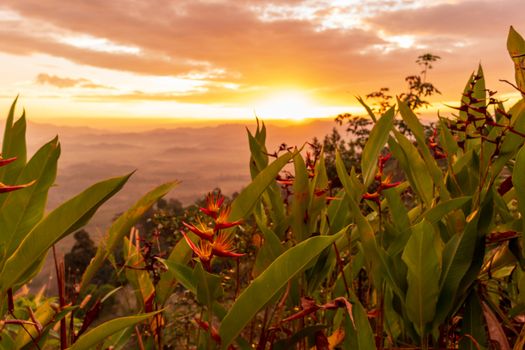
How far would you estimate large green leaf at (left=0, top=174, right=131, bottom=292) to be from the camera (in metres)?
1.03

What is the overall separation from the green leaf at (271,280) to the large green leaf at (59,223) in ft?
1.07

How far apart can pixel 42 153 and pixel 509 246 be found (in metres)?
1.10

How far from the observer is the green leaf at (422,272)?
3.42 ft

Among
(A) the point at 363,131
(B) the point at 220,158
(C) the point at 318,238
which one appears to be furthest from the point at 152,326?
(B) the point at 220,158

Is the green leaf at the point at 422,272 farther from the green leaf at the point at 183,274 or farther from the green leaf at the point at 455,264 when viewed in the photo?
the green leaf at the point at 183,274

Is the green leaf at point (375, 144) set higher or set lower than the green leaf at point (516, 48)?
lower

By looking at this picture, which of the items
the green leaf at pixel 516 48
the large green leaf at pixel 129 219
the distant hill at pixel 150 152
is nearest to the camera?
the large green leaf at pixel 129 219

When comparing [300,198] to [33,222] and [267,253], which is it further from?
[33,222]

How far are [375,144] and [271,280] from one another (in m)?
0.48

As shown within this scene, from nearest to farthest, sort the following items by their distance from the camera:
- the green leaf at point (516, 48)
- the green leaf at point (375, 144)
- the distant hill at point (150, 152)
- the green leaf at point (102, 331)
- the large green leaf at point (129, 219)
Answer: the green leaf at point (102, 331)
the large green leaf at point (129, 219)
the green leaf at point (375, 144)
the green leaf at point (516, 48)
the distant hill at point (150, 152)

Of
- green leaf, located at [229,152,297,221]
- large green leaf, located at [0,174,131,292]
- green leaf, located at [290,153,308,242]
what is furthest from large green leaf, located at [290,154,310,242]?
large green leaf, located at [0,174,131,292]

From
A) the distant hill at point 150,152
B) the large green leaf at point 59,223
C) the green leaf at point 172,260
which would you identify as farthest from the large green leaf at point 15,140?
the distant hill at point 150,152

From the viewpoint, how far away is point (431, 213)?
1145mm

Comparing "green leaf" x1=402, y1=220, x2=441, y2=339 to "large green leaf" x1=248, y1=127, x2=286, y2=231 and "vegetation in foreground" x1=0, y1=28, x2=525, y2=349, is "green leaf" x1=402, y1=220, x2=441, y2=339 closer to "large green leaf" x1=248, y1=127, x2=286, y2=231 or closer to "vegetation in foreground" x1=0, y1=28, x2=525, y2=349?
"vegetation in foreground" x1=0, y1=28, x2=525, y2=349
